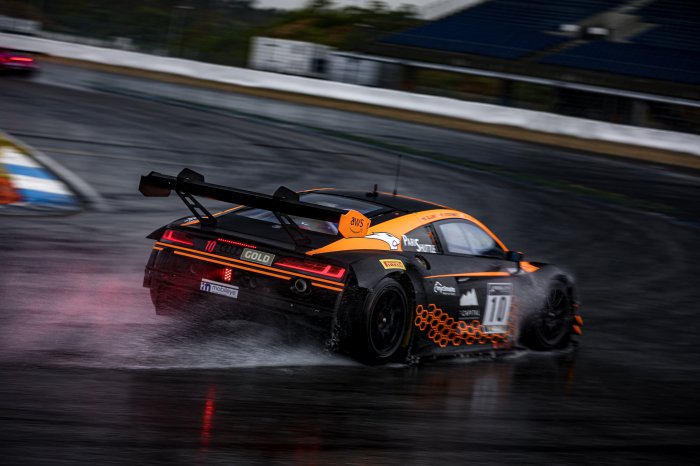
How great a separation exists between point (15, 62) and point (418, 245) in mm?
A: 22170

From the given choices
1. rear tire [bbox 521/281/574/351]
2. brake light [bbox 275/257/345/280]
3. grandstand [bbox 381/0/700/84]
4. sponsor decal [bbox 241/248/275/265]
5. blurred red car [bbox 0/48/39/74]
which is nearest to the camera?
brake light [bbox 275/257/345/280]

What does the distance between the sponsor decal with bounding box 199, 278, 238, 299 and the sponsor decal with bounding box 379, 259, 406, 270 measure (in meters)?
1.03

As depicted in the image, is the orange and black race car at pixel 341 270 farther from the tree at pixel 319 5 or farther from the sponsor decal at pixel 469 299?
the tree at pixel 319 5

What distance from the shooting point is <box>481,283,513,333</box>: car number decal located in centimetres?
820

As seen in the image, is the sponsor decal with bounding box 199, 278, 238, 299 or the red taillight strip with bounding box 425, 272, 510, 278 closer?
the sponsor decal with bounding box 199, 278, 238, 299

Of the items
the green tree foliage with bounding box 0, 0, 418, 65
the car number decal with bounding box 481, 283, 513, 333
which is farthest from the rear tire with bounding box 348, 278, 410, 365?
the green tree foliage with bounding box 0, 0, 418, 65

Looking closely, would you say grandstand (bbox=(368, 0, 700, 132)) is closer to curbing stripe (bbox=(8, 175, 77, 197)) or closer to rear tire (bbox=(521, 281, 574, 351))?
curbing stripe (bbox=(8, 175, 77, 197))

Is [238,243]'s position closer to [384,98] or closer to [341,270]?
[341,270]

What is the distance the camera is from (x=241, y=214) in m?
7.87

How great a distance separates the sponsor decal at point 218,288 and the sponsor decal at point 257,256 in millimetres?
221

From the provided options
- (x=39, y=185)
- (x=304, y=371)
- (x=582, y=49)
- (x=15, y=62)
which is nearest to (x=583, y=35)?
(x=582, y=49)

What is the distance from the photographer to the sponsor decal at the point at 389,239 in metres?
7.35

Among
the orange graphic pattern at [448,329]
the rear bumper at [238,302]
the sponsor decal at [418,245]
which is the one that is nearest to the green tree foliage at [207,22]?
the orange graphic pattern at [448,329]

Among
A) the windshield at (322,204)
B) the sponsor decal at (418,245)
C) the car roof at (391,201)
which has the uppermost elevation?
the car roof at (391,201)
